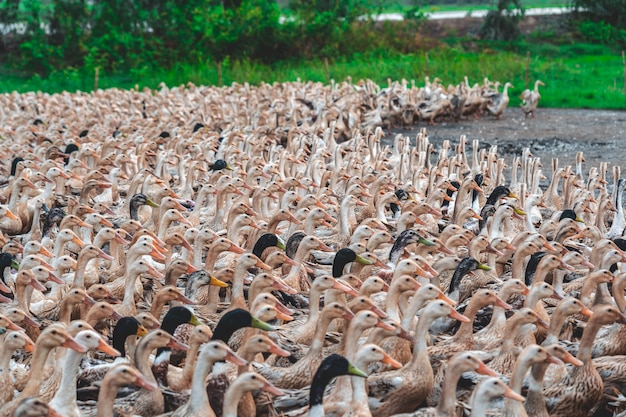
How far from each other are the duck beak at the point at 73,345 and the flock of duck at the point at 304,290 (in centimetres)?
2

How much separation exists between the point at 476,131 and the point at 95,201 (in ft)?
40.9

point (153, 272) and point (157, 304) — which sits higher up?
point (153, 272)

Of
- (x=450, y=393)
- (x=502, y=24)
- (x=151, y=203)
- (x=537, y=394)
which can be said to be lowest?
(x=537, y=394)

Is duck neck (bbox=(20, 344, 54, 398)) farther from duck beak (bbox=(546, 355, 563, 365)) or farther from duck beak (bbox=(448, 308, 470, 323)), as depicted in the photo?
duck beak (bbox=(546, 355, 563, 365))

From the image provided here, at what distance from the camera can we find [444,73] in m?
30.0

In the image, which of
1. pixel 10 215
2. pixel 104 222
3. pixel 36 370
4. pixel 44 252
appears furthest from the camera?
pixel 10 215

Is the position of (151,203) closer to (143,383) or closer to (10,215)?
(10,215)

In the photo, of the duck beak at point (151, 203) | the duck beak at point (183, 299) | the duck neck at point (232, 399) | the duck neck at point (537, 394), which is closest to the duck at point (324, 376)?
the duck neck at point (232, 399)

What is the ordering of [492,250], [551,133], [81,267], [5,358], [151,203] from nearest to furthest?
[5,358] < [81,267] < [492,250] < [151,203] < [551,133]

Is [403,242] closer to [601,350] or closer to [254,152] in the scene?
[601,350]

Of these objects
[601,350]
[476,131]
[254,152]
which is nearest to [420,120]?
[476,131]

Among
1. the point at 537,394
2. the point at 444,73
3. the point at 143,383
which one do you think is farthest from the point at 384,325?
the point at 444,73

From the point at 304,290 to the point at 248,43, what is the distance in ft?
91.7

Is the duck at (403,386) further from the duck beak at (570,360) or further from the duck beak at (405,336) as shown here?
the duck beak at (570,360)
